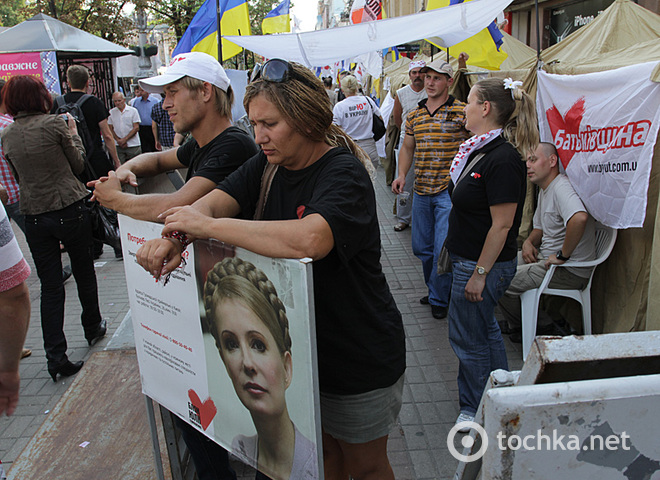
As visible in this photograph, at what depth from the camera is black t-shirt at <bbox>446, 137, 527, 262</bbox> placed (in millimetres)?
2768

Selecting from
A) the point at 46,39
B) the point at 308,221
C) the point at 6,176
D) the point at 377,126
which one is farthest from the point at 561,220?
the point at 46,39

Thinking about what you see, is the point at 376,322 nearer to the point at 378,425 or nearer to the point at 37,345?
the point at 378,425

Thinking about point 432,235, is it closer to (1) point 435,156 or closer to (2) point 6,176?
(1) point 435,156

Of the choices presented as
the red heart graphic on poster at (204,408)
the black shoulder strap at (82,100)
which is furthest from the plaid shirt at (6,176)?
the red heart graphic on poster at (204,408)

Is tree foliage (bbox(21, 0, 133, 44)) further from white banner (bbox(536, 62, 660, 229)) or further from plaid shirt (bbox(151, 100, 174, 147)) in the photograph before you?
white banner (bbox(536, 62, 660, 229))

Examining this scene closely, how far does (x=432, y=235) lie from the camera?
4969mm

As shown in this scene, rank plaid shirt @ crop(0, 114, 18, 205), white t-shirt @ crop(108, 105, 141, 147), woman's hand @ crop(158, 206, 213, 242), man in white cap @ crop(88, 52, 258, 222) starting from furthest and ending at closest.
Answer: white t-shirt @ crop(108, 105, 141, 147), plaid shirt @ crop(0, 114, 18, 205), man in white cap @ crop(88, 52, 258, 222), woman's hand @ crop(158, 206, 213, 242)

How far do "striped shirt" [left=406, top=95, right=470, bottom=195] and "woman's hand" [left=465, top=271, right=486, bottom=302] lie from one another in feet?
6.03

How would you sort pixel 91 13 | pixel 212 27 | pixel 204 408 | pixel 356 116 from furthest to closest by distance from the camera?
pixel 91 13 → pixel 356 116 → pixel 212 27 → pixel 204 408

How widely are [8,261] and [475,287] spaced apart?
2.19 meters

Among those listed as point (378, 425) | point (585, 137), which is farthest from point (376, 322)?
point (585, 137)

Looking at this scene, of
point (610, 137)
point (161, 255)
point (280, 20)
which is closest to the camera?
point (161, 255)

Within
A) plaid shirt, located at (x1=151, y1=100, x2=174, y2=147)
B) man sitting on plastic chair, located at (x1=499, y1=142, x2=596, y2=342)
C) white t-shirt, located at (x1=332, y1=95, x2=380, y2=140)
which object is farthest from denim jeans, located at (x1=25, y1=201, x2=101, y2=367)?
plaid shirt, located at (x1=151, y1=100, x2=174, y2=147)

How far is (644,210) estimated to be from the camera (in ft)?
10.7
